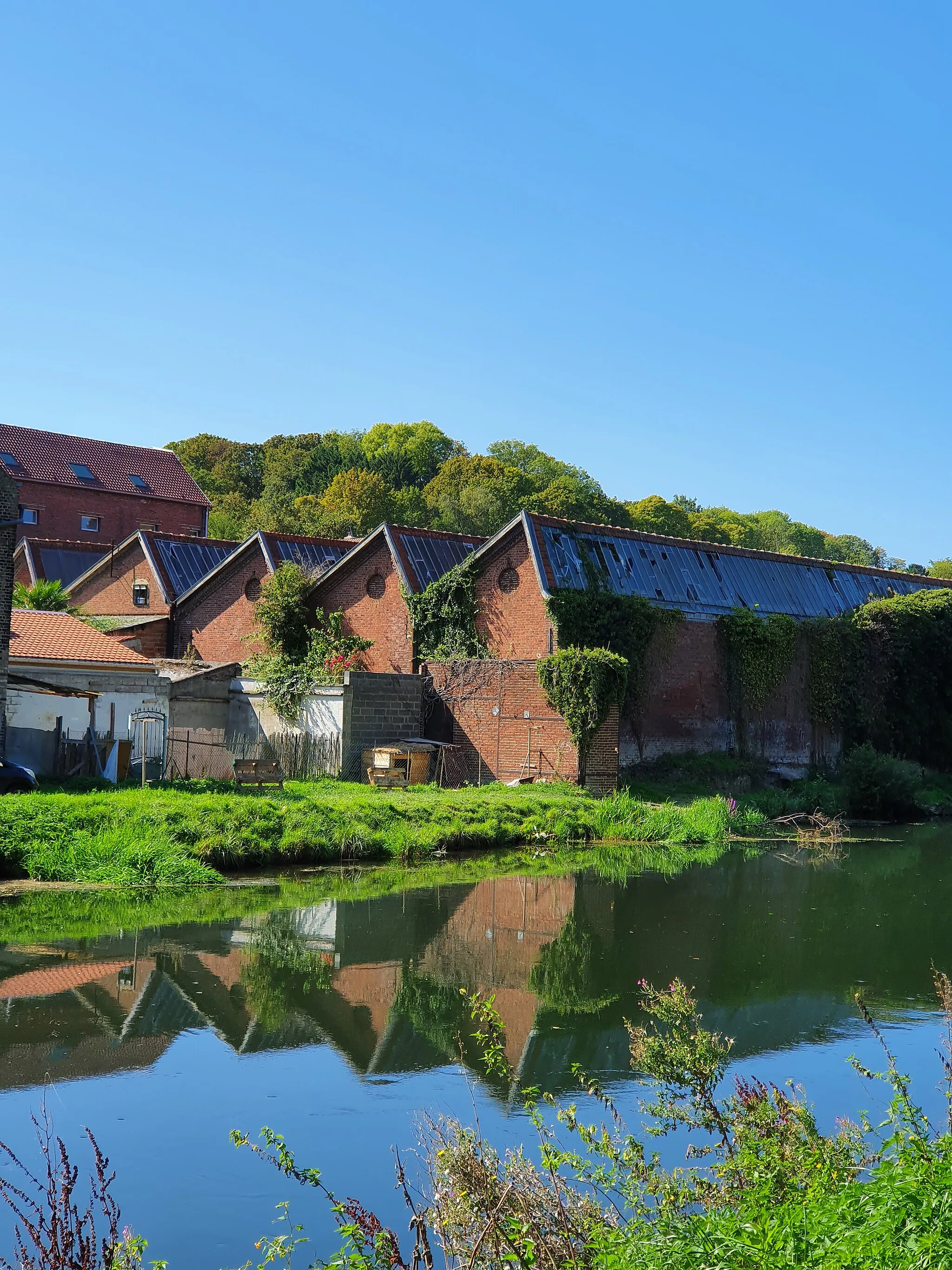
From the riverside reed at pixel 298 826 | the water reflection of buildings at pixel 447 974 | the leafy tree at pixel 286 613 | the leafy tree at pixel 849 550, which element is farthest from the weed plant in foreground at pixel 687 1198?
the leafy tree at pixel 849 550

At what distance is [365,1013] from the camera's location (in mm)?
10164

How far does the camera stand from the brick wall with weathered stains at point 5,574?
70.1 feet

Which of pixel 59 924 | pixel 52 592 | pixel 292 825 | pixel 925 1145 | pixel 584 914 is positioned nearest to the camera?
pixel 925 1145

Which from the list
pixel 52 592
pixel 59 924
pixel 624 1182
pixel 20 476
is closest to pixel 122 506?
pixel 20 476

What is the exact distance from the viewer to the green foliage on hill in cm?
6831

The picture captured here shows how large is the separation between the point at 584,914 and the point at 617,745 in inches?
472

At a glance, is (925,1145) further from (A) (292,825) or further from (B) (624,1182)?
(A) (292,825)

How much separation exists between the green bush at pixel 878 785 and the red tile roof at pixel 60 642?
16.4m

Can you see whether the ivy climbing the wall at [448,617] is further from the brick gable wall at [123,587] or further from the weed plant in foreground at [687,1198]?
the weed plant in foreground at [687,1198]

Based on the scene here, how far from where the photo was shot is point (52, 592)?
32688 millimetres

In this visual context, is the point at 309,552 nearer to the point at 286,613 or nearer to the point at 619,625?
the point at 286,613

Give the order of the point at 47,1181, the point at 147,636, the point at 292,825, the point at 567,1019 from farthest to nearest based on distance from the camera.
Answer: the point at 147,636 → the point at 292,825 → the point at 567,1019 → the point at 47,1181

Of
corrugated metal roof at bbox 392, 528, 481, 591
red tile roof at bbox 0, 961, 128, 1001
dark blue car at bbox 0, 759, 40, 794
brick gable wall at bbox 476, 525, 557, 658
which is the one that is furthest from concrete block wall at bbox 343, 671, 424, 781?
red tile roof at bbox 0, 961, 128, 1001

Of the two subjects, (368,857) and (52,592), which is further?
(52,592)
